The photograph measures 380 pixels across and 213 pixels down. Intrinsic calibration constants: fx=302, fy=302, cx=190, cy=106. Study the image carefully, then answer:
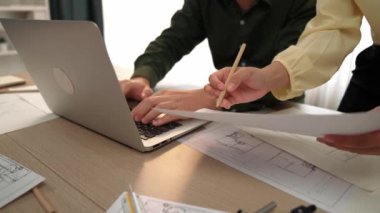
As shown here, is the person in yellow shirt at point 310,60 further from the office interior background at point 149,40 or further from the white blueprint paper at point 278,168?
the office interior background at point 149,40

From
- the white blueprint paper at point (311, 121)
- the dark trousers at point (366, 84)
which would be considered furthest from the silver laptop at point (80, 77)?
the dark trousers at point (366, 84)

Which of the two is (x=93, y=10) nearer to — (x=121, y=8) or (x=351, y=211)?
(x=121, y=8)

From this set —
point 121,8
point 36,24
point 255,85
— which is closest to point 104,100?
point 36,24

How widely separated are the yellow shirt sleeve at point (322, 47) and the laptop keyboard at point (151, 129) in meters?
0.23

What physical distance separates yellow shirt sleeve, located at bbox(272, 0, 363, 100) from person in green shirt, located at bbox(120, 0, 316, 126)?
12 cm

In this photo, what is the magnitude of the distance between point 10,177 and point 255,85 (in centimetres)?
45

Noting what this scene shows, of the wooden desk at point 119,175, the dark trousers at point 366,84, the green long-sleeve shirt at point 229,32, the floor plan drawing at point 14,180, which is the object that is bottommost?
the dark trousers at point 366,84

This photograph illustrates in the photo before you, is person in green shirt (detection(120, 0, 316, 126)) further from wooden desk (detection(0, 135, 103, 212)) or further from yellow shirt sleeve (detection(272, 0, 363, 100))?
wooden desk (detection(0, 135, 103, 212))

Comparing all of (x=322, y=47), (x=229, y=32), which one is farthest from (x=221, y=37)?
(x=322, y=47)

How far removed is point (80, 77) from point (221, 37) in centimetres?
56

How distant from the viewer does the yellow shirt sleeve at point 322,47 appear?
610 millimetres

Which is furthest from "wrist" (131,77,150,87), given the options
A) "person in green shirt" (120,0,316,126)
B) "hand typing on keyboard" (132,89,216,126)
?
"hand typing on keyboard" (132,89,216,126)

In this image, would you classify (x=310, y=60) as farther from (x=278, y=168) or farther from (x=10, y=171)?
(x=10, y=171)

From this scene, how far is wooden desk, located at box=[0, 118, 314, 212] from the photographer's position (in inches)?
16.3
